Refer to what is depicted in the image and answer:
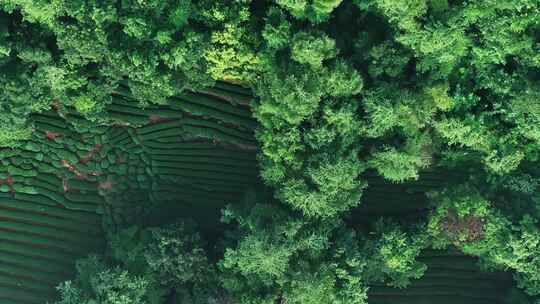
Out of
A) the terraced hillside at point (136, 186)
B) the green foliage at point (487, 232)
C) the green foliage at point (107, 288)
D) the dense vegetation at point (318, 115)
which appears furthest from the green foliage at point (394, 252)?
the green foliage at point (107, 288)

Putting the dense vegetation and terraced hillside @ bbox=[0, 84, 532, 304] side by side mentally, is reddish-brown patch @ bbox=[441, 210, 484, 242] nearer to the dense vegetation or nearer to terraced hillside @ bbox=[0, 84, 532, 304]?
the dense vegetation

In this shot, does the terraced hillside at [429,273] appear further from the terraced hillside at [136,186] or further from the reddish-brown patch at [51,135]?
the reddish-brown patch at [51,135]

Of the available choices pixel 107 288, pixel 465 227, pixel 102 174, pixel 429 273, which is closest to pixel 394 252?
pixel 465 227

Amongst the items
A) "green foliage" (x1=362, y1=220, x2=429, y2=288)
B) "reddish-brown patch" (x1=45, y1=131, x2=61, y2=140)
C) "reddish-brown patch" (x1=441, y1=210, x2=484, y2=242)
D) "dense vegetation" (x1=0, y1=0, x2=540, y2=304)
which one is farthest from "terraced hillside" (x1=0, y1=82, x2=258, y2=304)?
"reddish-brown patch" (x1=441, y1=210, x2=484, y2=242)

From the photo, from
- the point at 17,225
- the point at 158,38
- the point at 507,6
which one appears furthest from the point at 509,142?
the point at 17,225

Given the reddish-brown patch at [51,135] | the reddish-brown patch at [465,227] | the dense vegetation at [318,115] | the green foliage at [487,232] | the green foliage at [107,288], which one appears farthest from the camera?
the reddish-brown patch at [51,135]

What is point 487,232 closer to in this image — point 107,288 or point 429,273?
Answer: point 429,273
